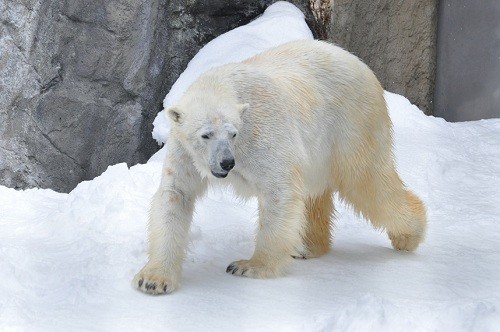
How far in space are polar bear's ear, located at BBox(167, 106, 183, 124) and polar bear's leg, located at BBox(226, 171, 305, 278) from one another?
485 mm

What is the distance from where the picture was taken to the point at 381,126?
158 inches

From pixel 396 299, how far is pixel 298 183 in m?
0.69

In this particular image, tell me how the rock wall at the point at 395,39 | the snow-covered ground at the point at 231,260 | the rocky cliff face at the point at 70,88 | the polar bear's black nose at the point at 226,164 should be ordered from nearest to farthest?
the snow-covered ground at the point at 231,260 < the polar bear's black nose at the point at 226,164 < the rocky cliff face at the point at 70,88 < the rock wall at the point at 395,39

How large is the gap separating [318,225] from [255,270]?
2.41 ft

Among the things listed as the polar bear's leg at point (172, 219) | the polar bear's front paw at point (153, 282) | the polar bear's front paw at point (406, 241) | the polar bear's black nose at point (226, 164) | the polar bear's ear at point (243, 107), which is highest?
the polar bear's ear at point (243, 107)

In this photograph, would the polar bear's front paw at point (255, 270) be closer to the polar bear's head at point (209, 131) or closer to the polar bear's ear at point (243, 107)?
the polar bear's head at point (209, 131)

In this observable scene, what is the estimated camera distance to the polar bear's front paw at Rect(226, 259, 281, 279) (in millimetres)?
3457

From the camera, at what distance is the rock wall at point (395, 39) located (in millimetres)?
6598

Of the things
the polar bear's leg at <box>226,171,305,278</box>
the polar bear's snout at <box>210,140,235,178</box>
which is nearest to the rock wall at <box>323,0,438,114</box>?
the polar bear's leg at <box>226,171,305,278</box>

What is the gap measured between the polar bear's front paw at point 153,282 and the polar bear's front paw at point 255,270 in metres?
0.30

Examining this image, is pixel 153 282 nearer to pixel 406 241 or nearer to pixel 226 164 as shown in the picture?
pixel 226 164

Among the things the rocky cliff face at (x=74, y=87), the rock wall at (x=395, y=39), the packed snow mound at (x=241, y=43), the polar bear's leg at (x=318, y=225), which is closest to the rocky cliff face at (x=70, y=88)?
the rocky cliff face at (x=74, y=87)

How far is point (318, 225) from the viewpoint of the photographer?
4.11 m


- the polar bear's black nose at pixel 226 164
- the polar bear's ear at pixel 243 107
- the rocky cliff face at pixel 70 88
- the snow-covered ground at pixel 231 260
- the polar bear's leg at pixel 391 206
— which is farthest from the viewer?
the rocky cliff face at pixel 70 88
